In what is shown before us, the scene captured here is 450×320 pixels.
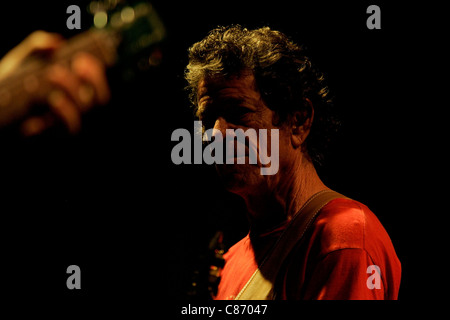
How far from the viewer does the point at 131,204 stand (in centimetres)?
249

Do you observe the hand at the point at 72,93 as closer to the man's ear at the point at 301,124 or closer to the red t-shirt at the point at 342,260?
the red t-shirt at the point at 342,260

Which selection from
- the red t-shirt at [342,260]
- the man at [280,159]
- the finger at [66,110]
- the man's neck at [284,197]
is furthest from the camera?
the man's neck at [284,197]

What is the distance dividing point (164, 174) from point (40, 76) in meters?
1.55

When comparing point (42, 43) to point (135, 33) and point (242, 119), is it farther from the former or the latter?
point (242, 119)

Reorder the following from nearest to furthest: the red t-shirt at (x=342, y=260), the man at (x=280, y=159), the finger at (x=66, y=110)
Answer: the finger at (x=66, y=110), the red t-shirt at (x=342, y=260), the man at (x=280, y=159)

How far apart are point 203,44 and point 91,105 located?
3.35ft

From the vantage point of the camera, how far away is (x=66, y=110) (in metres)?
0.99

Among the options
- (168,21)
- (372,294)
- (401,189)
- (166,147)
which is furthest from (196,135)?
(372,294)

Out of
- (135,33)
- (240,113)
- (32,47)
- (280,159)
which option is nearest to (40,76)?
(32,47)

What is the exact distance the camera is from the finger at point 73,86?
992mm

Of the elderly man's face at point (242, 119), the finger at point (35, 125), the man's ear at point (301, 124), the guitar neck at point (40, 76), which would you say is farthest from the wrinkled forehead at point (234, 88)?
the finger at point (35, 125)

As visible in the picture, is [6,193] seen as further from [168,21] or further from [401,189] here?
[401,189]

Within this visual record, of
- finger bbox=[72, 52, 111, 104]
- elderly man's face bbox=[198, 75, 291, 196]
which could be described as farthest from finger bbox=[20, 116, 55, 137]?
elderly man's face bbox=[198, 75, 291, 196]

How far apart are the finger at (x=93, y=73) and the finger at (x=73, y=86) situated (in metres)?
0.01
